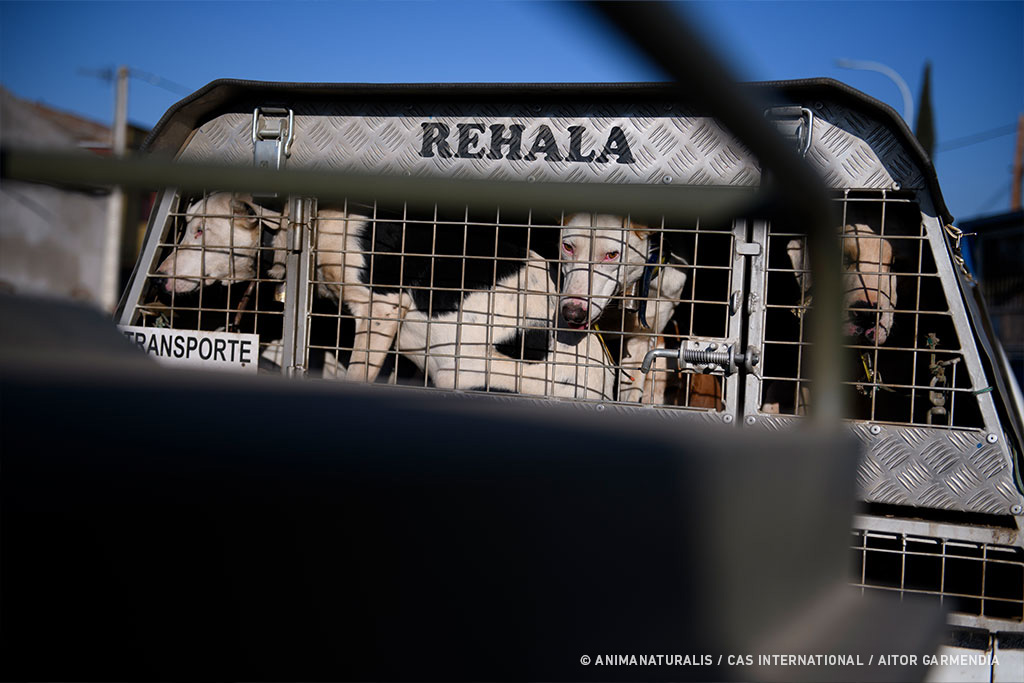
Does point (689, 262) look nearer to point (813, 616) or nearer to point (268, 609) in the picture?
point (813, 616)

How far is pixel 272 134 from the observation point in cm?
312

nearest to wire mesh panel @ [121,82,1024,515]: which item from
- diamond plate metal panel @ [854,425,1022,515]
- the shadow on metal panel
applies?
diamond plate metal panel @ [854,425,1022,515]

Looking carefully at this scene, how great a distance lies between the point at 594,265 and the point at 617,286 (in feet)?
0.53

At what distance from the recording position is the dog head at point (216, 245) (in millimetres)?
3139

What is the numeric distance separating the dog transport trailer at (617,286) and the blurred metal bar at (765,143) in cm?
163

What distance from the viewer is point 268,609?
49 centimetres

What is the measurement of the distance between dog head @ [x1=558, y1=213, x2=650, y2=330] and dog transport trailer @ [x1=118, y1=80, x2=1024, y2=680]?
0.01 m

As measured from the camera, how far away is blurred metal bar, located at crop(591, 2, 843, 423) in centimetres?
44

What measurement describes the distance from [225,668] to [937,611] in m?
1.11

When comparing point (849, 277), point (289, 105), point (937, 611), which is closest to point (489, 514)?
point (937, 611)

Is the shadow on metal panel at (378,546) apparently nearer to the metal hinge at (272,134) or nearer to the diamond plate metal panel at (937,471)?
the diamond plate metal panel at (937,471)

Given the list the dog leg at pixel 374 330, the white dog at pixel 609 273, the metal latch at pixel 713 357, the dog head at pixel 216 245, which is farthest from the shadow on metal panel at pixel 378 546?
the dog head at pixel 216 245

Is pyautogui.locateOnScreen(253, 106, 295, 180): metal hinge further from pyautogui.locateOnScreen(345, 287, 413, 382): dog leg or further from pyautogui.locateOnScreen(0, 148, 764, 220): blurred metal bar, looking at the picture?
pyautogui.locateOnScreen(0, 148, 764, 220): blurred metal bar

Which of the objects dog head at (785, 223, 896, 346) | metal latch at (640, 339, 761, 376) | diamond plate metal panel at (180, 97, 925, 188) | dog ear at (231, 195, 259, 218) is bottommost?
metal latch at (640, 339, 761, 376)
